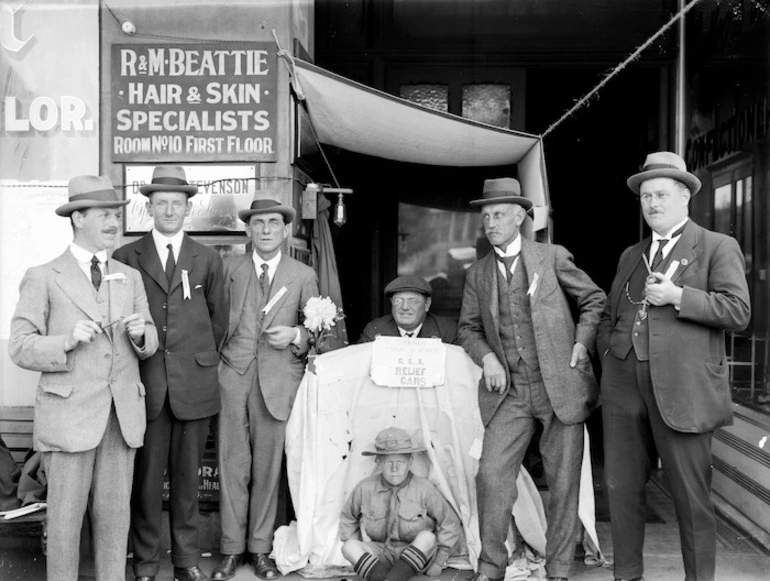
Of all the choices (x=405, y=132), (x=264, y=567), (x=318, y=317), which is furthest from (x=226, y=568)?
(x=405, y=132)

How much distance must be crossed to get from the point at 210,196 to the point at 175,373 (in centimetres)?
157

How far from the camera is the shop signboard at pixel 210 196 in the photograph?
5.32 metres

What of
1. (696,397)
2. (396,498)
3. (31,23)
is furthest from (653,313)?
(31,23)

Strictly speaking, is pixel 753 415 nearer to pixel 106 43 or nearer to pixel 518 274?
pixel 518 274

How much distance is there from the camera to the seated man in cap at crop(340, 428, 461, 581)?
14.2ft

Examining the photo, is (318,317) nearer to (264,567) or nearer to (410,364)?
(410,364)

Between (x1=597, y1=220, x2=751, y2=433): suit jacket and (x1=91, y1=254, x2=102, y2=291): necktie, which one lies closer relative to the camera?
(x1=597, y1=220, x2=751, y2=433): suit jacket

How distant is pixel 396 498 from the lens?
14.5 ft

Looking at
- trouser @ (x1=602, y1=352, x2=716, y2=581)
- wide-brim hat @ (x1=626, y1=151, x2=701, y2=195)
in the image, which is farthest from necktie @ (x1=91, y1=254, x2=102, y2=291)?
wide-brim hat @ (x1=626, y1=151, x2=701, y2=195)

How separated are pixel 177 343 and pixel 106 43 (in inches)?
90.4

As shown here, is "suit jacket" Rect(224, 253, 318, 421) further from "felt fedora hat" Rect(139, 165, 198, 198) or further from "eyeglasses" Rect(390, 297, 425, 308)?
"eyeglasses" Rect(390, 297, 425, 308)

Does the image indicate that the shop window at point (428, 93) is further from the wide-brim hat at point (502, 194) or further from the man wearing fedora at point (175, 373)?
the man wearing fedora at point (175, 373)

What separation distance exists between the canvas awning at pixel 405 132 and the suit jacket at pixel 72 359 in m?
1.72

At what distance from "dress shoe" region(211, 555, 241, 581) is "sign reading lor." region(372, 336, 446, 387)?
1228 millimetres
